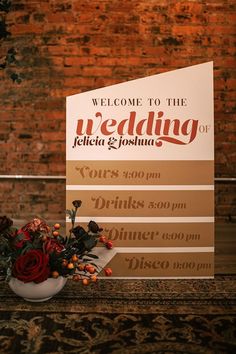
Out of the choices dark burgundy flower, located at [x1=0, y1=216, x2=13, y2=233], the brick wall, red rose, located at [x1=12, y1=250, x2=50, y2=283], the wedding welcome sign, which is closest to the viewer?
red rose, located at [x1=12, y1=250, x2=50, y2=283]

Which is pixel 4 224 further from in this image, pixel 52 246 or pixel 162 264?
pixel 162 264

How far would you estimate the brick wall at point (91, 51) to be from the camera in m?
2.97

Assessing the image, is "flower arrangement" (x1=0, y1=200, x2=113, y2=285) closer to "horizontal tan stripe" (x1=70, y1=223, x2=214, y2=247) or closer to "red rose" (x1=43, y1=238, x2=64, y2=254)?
"red rose" (x1=43, y1=238, x2=64, y2=254)

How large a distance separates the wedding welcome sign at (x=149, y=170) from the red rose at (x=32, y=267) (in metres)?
0.37

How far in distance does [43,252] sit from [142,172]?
25.1 inches

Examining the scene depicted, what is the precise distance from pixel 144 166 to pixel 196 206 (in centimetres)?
34

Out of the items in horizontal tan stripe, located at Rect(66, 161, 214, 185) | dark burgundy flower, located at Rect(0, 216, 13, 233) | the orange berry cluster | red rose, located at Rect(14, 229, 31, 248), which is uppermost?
horizontal tan stripe, located at Rect(66, 161, 214, 185)

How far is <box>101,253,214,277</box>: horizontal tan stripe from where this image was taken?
72.5 inches

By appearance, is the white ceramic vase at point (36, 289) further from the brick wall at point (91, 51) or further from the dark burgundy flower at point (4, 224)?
the brick wall at point (91, 51)

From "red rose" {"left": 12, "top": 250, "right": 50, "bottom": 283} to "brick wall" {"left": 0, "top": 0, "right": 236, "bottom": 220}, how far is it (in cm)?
166

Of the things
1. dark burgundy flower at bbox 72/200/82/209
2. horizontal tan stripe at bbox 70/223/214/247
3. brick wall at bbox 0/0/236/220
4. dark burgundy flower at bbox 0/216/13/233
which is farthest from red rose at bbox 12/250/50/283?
brick wall at bbox 0/0/236/220

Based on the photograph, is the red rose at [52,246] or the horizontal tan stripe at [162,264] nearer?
the red rose at [52,246]

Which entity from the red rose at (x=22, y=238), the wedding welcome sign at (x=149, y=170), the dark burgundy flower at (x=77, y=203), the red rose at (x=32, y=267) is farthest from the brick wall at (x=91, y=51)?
the red rose at (x=32, y=267)

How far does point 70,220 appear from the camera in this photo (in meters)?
1.80
